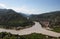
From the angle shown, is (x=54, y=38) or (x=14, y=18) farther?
(x=14, y=18)

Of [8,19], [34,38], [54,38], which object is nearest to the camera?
[34,38]

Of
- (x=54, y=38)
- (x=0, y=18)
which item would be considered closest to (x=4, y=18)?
(x=0, y=18)

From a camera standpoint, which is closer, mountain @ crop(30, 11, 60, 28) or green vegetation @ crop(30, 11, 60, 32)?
green vegetation @ crop(30, 11, 60, 32)

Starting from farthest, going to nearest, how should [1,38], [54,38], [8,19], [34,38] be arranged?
[8,19]
[54,38]
[34,38]
[1,38]

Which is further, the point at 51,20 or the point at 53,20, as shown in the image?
the point at 51,20

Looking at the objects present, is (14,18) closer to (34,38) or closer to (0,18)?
(0,18)

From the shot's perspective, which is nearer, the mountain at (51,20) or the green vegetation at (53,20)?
the green vegetation at (53,20)

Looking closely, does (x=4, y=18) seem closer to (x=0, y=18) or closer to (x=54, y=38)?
(x=0, y=18)

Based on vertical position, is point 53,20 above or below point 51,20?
above

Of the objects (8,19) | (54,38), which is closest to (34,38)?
(54,38)
